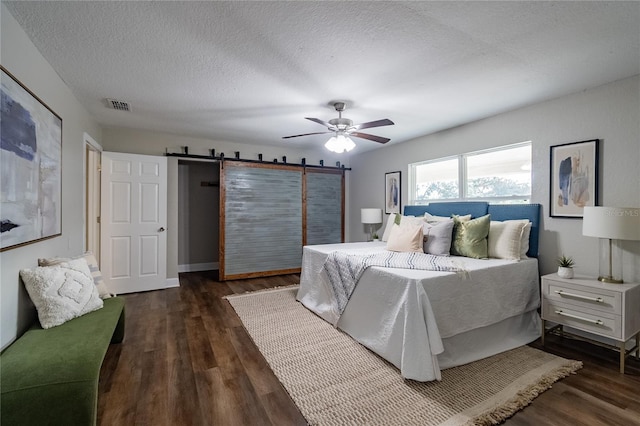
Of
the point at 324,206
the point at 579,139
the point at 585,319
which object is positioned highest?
the point at 579,139

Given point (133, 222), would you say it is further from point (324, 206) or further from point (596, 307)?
point (596, 307)

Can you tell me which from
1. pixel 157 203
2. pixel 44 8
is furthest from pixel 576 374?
pixel 157 203

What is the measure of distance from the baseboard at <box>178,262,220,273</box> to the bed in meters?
3.58

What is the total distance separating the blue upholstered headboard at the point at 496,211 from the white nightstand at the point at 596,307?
579mm

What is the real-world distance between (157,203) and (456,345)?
13.8ft

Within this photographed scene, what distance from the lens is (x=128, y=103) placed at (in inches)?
122

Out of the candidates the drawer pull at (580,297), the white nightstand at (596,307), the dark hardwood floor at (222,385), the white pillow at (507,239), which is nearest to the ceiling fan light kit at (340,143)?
the white pillow at (507,239)

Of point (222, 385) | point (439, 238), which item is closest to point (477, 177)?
point (439, 238)

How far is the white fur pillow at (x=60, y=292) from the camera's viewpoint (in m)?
1.78

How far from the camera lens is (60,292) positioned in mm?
1892

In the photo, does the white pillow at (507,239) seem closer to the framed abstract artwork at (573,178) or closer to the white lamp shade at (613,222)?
the framed abstract artwork at (573,178)

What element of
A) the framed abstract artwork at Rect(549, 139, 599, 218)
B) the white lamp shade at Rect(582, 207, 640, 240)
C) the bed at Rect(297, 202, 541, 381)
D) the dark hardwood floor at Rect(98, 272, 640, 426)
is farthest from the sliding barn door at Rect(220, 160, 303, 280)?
the white lamp shade at Rect(582, 207, 640, 240)

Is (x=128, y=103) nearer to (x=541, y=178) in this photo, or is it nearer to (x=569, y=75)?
(x=569, y=75)

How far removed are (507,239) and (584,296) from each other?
2.46ft
